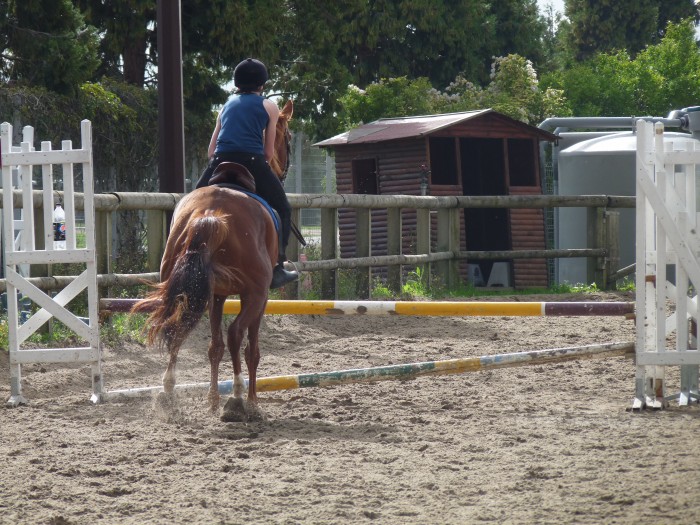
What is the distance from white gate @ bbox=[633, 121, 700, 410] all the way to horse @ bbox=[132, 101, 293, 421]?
2050 mm

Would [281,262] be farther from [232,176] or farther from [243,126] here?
[243,126]

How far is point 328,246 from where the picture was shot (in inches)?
456

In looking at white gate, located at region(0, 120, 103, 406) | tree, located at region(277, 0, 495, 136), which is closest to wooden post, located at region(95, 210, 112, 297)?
white gate, located at region(0, 120, 103, 406)

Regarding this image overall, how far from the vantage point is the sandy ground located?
3875mm

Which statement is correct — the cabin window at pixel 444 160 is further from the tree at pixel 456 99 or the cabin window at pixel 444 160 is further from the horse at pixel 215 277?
the horse at pixel 215 277

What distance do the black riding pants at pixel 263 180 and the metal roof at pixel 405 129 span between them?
9.82m

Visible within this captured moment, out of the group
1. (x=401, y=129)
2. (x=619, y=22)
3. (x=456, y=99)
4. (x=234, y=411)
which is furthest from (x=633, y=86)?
(x=234, y=411)

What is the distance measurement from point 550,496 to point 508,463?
0.61 m

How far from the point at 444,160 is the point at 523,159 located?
1.38 metres

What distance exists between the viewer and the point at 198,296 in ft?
18.5

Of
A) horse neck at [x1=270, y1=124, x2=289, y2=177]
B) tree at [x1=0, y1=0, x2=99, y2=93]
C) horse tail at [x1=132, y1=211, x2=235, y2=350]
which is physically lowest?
horse tail at [x1=132, y1=211, x2=235, y2=350]

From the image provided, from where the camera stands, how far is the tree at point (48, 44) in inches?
622

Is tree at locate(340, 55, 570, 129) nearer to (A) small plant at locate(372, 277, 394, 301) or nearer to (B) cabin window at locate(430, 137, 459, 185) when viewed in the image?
(B) cabin window at locate(430, 137, 459, 185)

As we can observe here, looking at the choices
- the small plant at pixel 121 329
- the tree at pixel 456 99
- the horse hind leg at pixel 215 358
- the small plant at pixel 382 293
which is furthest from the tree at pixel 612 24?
the horse hind leg at pixel 215 358
